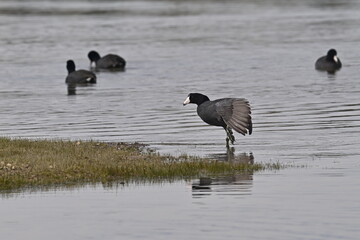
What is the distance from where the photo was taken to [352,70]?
45.1 meters

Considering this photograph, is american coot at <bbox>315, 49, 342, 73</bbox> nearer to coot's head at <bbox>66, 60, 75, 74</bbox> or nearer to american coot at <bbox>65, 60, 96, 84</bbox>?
american coot at <bbox>65, 60, 96, 84</bbox>

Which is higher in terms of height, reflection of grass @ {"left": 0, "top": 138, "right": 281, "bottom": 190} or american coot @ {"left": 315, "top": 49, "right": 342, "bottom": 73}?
american coot @ {"left": 315, "top": 49, "right": 342, "bottom": 73}

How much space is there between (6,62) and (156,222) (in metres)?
37.5

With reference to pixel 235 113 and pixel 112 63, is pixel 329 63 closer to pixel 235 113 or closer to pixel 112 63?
pixel 112 63

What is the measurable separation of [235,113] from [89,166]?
5037 millimetres

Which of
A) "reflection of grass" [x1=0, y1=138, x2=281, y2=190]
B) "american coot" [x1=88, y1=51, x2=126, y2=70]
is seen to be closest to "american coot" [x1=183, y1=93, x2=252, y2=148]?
"reflection of grass" [x1=0, y1=138, x2=281, y2=190]

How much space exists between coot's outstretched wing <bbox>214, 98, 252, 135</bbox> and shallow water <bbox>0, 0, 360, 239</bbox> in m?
0.59

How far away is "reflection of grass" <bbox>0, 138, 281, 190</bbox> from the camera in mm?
18953

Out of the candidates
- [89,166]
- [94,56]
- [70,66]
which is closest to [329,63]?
[70,66]

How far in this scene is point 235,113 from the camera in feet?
77.6

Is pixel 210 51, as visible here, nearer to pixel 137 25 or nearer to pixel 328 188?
pixel 137 25

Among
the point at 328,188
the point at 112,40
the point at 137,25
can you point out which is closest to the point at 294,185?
the point at 328,188

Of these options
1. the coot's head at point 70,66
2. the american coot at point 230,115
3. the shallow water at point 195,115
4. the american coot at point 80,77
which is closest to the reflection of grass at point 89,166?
the shallow water at point 195,115

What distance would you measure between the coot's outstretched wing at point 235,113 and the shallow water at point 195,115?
59 cm
